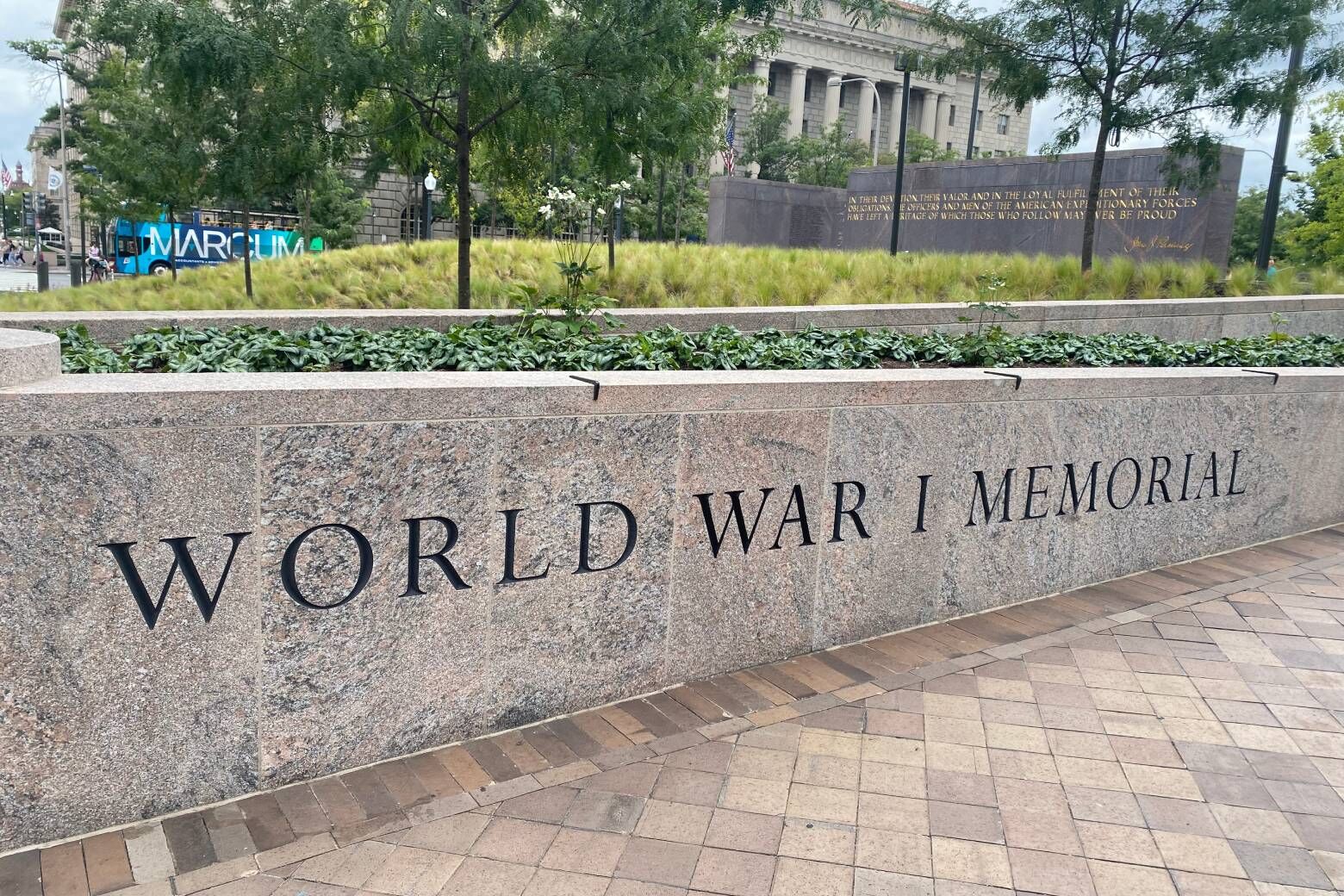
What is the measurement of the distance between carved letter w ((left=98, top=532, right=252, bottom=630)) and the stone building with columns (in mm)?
77515

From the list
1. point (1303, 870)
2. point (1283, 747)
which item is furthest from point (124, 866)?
point (1283, 747)

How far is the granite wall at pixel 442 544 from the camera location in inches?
116

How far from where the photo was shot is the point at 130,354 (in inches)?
184

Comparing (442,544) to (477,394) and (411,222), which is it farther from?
(411,222)

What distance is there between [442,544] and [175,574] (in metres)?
0.86

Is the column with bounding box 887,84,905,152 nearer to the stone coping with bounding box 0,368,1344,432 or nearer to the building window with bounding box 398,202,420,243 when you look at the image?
the building window with bounding box 398,202,420,243

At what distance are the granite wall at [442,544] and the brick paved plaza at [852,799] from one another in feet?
0.65

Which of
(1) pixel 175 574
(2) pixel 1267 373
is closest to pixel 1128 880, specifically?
(1) pixel 175 574

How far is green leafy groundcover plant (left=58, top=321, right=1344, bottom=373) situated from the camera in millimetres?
4629

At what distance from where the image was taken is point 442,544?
3.56 m

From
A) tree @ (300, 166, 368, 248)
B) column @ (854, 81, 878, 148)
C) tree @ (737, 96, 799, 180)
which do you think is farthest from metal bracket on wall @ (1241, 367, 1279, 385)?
column @ (854, 81, 878, 148)

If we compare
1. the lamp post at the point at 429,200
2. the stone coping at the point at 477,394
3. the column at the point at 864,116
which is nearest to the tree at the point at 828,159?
the column at the point at 864,116

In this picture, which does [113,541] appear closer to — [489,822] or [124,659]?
[124,659]

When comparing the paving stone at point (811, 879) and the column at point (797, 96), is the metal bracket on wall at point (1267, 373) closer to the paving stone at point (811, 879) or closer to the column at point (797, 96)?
the paving stone at point (811, 879)
